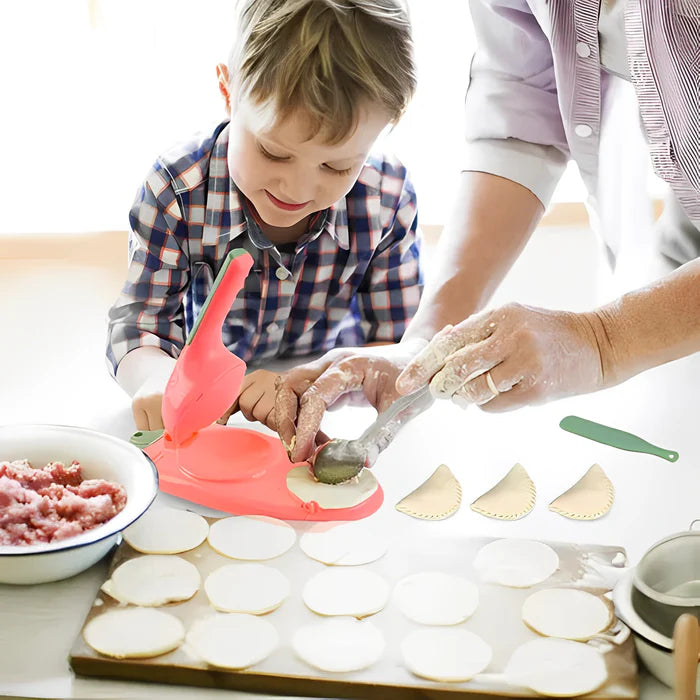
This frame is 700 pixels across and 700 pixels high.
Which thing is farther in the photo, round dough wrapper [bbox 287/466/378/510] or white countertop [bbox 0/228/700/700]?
round dough wrapper [bbox 287/466/378/510]

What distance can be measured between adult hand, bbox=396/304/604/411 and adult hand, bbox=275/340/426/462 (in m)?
0.16

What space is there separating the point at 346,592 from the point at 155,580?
0.20 meters

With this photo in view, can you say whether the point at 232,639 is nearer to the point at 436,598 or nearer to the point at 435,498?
the point at 436,598

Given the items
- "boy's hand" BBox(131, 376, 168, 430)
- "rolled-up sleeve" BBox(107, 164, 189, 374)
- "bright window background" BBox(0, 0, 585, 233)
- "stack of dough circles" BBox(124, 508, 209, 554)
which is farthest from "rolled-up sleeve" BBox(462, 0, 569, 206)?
"bright window background" BBox(0, 0, 585, 233)

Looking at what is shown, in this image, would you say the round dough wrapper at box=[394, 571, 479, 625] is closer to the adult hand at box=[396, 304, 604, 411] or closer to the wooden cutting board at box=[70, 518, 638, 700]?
the wooden cutting board at box=[70, 518, 638, 700]

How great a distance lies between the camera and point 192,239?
142 cm

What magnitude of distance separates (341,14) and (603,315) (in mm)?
491

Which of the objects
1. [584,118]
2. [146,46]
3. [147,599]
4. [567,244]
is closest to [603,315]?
[584,118]

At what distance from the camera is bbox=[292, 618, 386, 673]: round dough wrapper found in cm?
85

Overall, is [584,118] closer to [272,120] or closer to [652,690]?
[272,120]

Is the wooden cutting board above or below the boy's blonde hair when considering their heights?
below

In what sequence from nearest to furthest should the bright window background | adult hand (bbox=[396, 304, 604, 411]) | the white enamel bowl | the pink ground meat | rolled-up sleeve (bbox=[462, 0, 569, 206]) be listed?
the white enamel bowl < the pink ground meat < adult hand (bbox=[396, 304, 604, 411]) < rolled-up sleeve (bbox=[462, 0, 569, 206]) < the bright window background

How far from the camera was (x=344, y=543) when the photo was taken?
1032 mm

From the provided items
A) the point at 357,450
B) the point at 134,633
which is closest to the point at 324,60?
the point at 357,450
